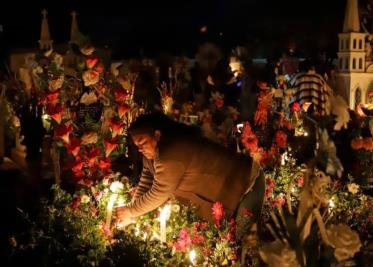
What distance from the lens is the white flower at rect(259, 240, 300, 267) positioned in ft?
9.12

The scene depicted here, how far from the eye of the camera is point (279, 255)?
9.16 feet

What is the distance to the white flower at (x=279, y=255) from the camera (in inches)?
109

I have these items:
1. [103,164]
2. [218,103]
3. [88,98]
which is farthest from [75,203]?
[218,103]

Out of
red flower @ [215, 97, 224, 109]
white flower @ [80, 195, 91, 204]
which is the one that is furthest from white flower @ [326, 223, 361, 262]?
red flower @ [215, 97, 224, 109]

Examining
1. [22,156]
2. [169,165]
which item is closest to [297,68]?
[22,156]

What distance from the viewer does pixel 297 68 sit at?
1057 centimetres

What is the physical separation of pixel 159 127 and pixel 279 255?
1387 millimetres

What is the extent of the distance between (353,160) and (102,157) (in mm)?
2903

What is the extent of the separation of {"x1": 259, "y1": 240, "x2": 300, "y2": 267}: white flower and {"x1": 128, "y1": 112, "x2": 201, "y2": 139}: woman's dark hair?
125 centimetres

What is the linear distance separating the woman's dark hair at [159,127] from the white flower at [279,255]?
1.25m

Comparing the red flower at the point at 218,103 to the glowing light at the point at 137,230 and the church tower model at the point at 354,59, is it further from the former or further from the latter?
the church tower model at the point at 354,59

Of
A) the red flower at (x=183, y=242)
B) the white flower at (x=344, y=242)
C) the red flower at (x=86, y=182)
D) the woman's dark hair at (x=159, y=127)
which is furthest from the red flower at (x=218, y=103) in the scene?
the white flower at (x=344, y=242)

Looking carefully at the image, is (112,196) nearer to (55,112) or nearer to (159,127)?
(159,127)

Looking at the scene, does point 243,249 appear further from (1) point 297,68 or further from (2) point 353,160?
(1) point 297,68
